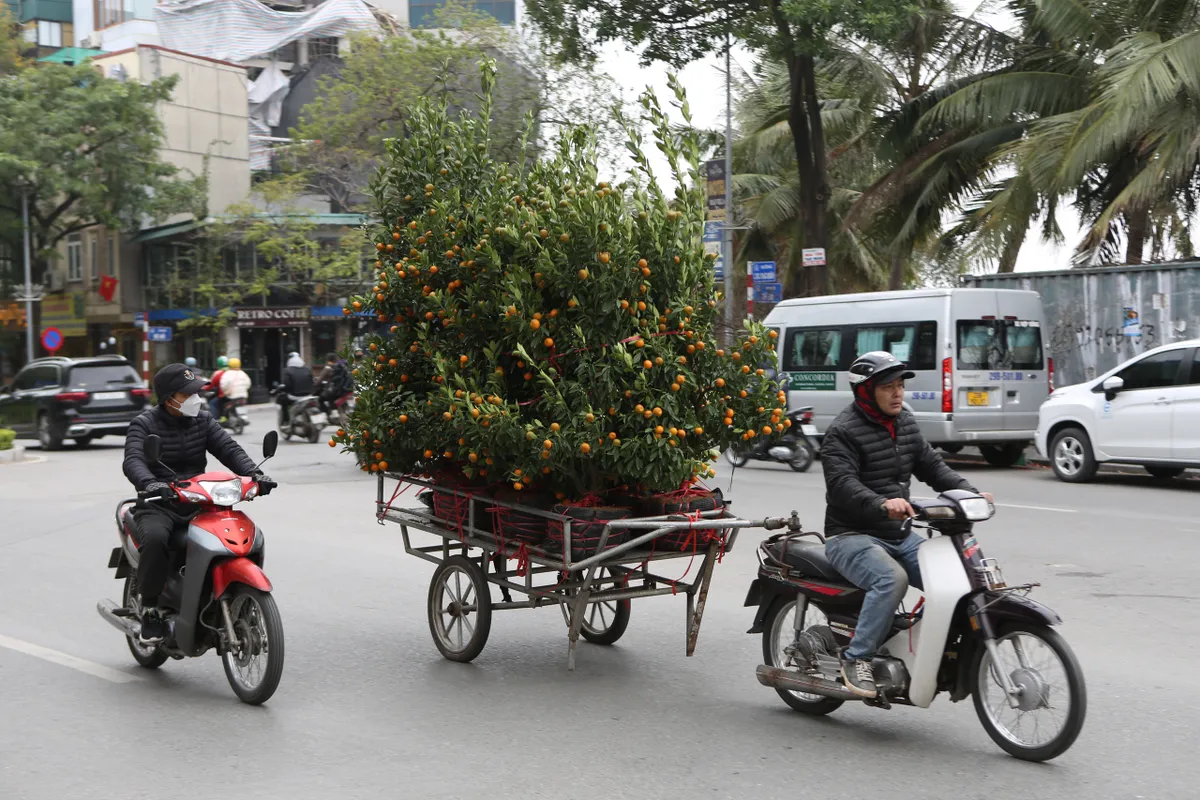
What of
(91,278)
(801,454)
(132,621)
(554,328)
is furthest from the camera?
(91,278)

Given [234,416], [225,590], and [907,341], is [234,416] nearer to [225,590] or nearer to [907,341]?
[907,341]

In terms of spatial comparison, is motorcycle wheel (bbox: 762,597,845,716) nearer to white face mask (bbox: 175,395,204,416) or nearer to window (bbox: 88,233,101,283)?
white face mask (bbox: 175,395,204,416)

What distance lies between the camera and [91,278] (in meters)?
54.0

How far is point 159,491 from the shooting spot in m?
6.00

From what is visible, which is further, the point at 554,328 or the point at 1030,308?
the point at 1030,308

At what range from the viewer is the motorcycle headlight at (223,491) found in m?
5.99

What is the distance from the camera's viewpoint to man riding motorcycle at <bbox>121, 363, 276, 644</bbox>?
20.0ft

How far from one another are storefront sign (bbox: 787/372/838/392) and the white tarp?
47823 mm

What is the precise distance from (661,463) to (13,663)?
11.9 feet

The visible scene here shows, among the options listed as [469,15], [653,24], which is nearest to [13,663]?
[653,24]

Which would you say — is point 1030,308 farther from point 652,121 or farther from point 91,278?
point 91,278

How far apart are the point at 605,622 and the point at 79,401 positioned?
57.8 feet

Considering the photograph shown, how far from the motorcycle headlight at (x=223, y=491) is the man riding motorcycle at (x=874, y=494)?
270 cm

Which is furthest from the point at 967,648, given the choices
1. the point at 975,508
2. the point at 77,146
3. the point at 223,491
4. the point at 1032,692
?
the point at 77,146
